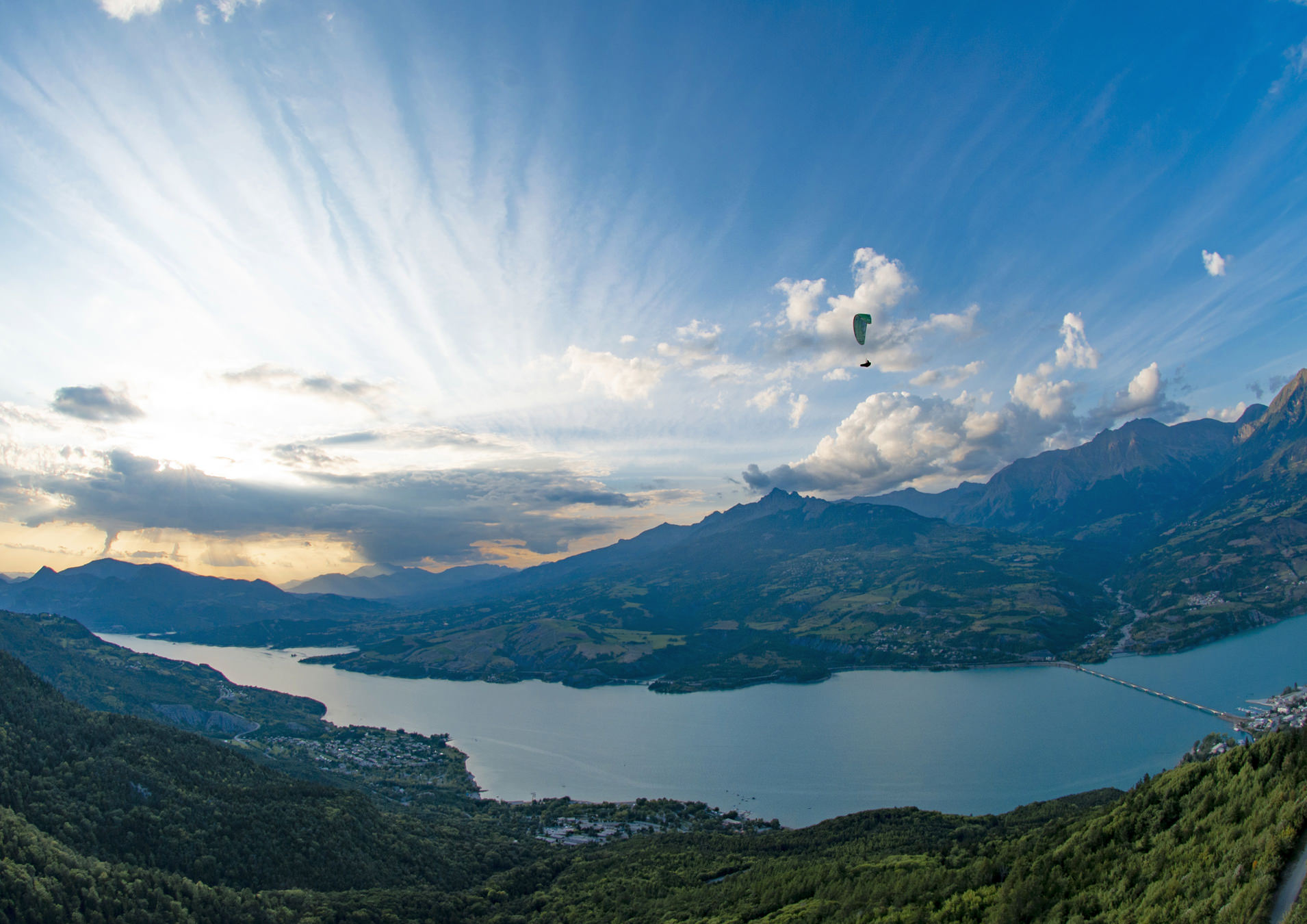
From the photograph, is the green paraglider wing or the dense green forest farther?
the green paraglider wing

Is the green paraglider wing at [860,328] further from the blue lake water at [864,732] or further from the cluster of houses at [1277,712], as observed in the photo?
the cluster of houses at [1277,712]

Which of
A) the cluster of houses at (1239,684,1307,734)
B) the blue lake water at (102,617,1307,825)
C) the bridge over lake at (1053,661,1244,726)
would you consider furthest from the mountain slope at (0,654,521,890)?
the bridge over lake at (1053,661,1244,726)

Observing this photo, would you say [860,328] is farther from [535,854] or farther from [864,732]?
[864,732]

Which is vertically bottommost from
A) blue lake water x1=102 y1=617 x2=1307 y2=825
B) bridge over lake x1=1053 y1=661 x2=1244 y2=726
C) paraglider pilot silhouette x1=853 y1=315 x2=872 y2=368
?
blue lake water x1=102 y1=617 x2=1307 y2=825

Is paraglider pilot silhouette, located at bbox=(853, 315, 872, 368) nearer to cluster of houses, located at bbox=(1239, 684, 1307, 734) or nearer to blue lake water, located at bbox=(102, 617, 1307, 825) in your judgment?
blue lake water, located at bbox=(102, 617, 1307, 825)

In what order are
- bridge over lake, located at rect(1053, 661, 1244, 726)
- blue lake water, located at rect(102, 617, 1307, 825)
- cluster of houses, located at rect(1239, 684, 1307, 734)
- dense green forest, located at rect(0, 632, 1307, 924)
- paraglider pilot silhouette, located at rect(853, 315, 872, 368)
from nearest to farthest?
dense green forest, located at rect(0, 632, 1307, 924)
paraglider pilot silhouette, located at rect(853, 315, 872, 368)
cluster of houses, located at rect(1239, 684, 1307, 734)
blue lake water, located at rect(102, 617, 1307, 825)
bridge over lake, located at rect(1053, 661, 1244, 726)

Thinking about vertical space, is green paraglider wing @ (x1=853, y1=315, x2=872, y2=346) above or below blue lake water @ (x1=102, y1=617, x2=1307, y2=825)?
above

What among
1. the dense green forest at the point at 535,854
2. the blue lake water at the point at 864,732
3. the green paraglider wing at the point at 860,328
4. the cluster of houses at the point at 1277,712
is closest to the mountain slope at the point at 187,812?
the dense green forest at the point at 535,854
